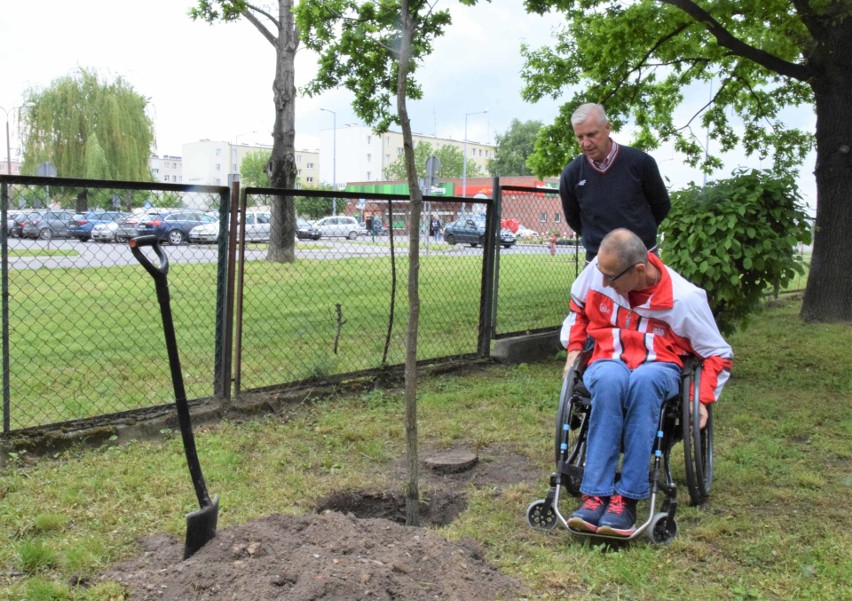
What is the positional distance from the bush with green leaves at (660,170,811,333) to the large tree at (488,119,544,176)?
8018 cm

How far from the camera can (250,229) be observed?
5.38 meters

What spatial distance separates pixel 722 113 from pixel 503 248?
8655mm

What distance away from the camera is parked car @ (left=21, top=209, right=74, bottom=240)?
15.0 feet

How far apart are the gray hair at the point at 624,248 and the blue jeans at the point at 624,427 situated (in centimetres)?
48

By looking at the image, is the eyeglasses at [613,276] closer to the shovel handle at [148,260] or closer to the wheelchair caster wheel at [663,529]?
the wheelchair caster wheel at [663,529]

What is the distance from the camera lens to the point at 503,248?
744 cm

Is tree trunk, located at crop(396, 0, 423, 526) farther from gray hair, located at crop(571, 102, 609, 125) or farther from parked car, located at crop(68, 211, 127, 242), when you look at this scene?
parked car, located at crop(68, 211, 127, 242)

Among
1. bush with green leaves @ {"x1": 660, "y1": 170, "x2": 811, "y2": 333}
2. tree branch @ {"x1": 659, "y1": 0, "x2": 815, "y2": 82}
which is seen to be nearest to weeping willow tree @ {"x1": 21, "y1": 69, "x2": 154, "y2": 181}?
tree branch @ {"x1": 659, "y1": 0, "x2": 815, "y2": 82}

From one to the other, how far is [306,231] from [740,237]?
3.23 meters

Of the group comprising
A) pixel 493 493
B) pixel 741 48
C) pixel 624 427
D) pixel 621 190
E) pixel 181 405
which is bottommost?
pixel 493 493

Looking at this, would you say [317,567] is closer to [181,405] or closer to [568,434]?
[181,405]

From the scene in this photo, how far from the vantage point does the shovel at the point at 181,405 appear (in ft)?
8.99

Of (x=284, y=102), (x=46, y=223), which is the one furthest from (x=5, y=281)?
(x=284, y=102)

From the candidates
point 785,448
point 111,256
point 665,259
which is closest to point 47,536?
point 111,256
